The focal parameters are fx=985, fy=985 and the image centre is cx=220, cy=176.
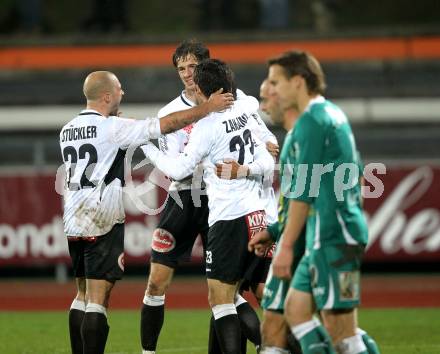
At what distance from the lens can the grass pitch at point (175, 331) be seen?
8.37 m

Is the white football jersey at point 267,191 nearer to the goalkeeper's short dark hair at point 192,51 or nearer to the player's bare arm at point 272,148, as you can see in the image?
the player's bare arm at point 272,148

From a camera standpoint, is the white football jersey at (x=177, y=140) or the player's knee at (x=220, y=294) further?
the white football jersey at (x=177, y=140)

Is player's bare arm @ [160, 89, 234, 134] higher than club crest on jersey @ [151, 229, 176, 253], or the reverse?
player's bare arm @ [160, 89, 234, 134]

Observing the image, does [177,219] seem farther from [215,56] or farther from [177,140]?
[215,56]

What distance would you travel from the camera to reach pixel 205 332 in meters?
9.55

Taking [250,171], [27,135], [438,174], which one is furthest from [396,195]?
[250,171]

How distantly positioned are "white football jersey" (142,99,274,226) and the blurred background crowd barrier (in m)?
7.06

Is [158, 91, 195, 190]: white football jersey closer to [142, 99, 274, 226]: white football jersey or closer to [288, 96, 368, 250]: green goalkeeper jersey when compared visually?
[142, 99, 274, 226]: white football jersey

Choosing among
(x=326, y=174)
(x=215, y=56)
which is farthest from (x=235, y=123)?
(x=215, y=56)

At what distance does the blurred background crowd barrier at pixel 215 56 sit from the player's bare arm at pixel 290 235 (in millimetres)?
8588

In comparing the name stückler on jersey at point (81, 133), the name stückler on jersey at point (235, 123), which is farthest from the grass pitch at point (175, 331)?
the name stückler on jersey at point (235, 123)

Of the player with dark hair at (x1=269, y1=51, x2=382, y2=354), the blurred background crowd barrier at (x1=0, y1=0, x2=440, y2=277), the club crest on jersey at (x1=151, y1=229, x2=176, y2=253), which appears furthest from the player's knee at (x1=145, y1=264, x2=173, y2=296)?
the blurred background crowd barrier at (x1=0, y1=0, x2=440, y2=277)

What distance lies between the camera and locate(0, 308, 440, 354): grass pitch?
8367mm

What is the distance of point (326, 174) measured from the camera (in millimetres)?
5109
